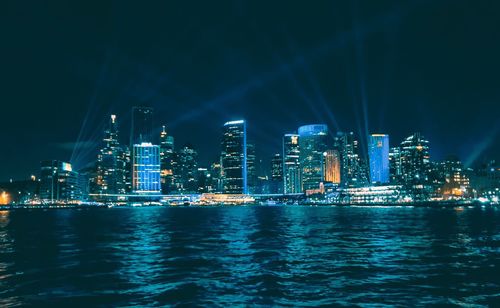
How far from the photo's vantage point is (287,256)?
3488 cm

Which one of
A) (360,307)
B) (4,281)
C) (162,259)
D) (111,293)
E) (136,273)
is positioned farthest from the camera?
(162,259)

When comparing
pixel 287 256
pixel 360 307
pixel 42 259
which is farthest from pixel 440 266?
pixel 42 259

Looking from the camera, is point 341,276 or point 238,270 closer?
point 341,276

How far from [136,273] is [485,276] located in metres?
19.3

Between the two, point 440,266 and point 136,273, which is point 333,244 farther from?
point 136,273

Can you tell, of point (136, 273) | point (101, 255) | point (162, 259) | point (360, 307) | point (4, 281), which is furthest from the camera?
point (101, 255)

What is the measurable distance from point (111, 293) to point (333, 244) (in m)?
25.4

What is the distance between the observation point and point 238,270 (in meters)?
28.6

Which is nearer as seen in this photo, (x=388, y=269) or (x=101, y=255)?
(x=388, y=269)

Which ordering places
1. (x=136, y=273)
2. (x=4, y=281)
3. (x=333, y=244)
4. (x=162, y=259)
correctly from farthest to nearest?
(x=333, y=244) < (x=162, y=259) < (x=136, y=273) < (x=4, y=281)

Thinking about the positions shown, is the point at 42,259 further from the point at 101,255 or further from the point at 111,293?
the point at 111,293

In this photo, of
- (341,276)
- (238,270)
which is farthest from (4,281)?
(341,276)

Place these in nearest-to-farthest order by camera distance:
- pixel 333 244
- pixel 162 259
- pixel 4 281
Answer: pixel 4 281 < pixel 162 259 < pixel 333 244

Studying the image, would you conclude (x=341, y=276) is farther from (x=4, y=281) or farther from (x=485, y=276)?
(x=4, y=281)
